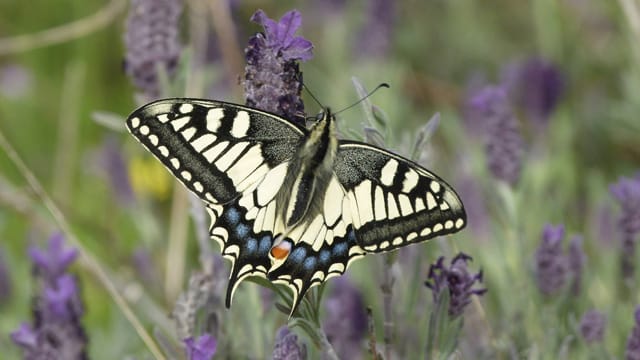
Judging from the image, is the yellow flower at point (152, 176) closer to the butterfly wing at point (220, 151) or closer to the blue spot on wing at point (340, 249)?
the butterfly wing at point (220, 151)

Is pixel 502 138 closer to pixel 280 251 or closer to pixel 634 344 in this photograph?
pixel 634 344

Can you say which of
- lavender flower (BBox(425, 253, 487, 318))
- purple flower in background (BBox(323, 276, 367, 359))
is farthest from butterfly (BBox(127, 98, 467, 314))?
purple flower in background (BBox(323, 276, 367, 359))

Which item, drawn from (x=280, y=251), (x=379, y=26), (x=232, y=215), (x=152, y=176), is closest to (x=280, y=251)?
(x=280, y=251)

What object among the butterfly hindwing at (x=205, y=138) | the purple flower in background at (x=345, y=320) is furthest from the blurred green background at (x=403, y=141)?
the butterfly hindwing at (x=205, y=138)

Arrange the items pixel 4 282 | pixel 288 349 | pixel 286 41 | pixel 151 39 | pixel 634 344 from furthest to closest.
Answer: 1. pixel 4 282
2. pixel 151 39
3. pixel 634 344
4. pixel 286 41
5. pixel 288 349

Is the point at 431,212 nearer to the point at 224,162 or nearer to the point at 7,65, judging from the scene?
the point at 224,162

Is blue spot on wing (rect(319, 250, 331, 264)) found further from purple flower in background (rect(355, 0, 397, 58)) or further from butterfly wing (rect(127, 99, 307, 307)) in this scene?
purple flower in background (rect(355, 0, 397, 58))

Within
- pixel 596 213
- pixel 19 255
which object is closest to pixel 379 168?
pixel 596 213
